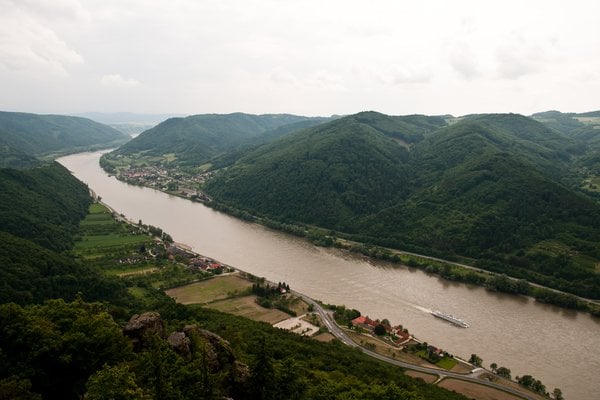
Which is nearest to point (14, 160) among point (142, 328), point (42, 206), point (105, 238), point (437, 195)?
point (42, 206)

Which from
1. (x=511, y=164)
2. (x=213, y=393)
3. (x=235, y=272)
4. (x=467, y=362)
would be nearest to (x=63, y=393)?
(x=213, y=393)

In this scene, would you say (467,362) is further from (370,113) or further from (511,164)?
(370,113)

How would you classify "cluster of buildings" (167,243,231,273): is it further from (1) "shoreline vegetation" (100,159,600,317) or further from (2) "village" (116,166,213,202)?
(2) "village" (116,166,213,202)

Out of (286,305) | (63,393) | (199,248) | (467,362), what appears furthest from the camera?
(199,248)

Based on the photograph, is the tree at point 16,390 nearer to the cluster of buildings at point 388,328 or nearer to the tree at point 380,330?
the tree at point 380,330

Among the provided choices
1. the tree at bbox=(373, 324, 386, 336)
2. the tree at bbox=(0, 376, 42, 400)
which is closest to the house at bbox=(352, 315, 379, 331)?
the tree at bbox=(373, 324, 386, 336)

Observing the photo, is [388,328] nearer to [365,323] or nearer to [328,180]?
[365,323]
